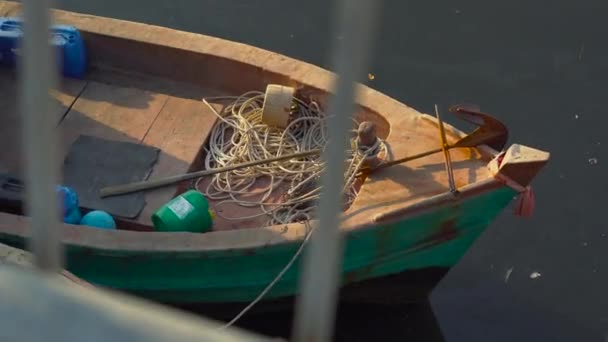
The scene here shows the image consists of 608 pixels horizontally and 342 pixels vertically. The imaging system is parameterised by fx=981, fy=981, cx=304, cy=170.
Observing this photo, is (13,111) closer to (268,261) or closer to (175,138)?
(175,138)

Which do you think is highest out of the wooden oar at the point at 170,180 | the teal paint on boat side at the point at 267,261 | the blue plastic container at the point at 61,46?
the blue plastic container at the point at 61,46

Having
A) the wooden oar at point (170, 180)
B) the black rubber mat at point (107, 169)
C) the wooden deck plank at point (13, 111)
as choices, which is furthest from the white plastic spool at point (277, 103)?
the wooden deck plank at point (13, 111)

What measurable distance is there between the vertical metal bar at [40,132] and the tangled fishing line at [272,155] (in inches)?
100

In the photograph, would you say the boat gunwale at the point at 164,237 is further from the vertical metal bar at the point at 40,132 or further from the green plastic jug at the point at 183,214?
the vertical metal bar at the point at 40,132

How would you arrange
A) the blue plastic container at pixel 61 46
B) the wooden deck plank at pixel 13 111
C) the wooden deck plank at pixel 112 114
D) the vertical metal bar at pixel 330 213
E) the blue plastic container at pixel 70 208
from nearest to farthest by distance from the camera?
the vertical metal bar at pixel 330 213
the blue plastic container at pixel 70 208
the wooden deck plank at pixel 13 111
the wooden deck plank at pixel 112 114
the blue plastic container at pixel 61 46

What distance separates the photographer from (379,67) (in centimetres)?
531

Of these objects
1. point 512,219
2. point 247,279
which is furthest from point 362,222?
point 512,219

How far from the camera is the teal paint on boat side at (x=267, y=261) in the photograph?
345 centimetres

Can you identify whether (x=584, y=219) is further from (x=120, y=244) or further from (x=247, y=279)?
(x=120, y=244)

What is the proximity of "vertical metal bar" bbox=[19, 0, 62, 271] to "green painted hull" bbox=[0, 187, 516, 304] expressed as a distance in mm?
2280

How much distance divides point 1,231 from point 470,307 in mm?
2103

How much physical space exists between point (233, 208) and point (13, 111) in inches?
41.4

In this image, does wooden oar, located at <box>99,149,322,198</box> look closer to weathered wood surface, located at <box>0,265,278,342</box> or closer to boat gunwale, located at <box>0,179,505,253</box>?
boat gunwale, located at <box>0,179,505,253</box>

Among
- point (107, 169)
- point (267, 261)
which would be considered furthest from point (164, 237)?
point (107, 169)
